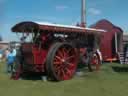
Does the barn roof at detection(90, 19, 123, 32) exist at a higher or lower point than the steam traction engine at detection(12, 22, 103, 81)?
higher

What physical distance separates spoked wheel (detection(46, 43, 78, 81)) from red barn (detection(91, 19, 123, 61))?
29.7 feet

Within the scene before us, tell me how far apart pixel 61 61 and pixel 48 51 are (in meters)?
0.66

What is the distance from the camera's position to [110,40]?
880 inches

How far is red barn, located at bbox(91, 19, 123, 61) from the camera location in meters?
22.0

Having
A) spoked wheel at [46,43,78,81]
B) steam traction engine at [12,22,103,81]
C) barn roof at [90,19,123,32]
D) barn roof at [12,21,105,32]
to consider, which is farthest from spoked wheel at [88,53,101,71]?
barn roof at [90,19,123,32]

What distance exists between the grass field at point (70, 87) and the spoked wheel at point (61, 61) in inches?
15.0

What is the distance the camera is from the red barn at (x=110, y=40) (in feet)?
72.1

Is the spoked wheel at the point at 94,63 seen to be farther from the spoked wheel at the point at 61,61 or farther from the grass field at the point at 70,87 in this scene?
the grass field at the point at 70,87

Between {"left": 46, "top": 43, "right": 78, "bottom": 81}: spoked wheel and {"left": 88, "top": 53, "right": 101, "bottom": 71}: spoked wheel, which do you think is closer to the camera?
{"left": 46, "top": 43, "right": 78, "bottom": 81}: spoked wheel

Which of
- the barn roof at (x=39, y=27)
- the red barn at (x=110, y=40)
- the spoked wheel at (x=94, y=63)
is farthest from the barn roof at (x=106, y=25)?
the barn roof at (x=39, y=27)

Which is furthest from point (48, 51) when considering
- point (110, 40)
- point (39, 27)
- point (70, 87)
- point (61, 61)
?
point (110, 40)

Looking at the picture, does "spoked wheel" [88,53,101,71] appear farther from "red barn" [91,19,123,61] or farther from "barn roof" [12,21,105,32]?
"red barn" [91,19,123,61]

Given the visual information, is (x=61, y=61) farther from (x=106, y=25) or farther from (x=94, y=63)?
(x=106, y=25)

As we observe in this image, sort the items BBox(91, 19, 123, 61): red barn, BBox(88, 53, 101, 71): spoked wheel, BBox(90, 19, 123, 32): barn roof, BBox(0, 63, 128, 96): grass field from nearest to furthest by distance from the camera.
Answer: BBox(0, 63, 128, 96): grass field < BBox(88, 53, 101, 71): spoked wheel < BBox(91, 19, 123, 61): red barn < BBox(90, 19, 123, 32): barn roof
